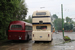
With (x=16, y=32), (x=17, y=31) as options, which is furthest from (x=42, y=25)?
(x=16, y=32)

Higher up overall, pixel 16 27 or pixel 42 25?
pixel 42 25

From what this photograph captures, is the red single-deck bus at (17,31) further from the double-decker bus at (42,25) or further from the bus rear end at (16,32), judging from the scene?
the double-decker bus at (42,25)

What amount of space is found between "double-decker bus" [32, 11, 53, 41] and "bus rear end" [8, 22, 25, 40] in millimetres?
1479

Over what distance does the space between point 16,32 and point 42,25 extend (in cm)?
340

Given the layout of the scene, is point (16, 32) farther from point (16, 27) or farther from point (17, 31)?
point (16, 27)

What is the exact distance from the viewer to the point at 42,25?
16.7 meters

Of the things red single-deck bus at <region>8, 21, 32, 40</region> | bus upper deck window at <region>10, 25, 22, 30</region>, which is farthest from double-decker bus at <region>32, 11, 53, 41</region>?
bus upper deck window at <region>10, 25, 22, 30</region>

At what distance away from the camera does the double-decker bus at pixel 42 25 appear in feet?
53.3

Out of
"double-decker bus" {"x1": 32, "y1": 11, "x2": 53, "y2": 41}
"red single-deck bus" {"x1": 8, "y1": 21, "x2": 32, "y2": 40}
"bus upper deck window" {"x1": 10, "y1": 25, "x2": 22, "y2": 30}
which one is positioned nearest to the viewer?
"double-decker bus" {"x1": 32, "y1": 11, "x2": 53, "y2": 41}

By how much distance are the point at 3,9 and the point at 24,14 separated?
35.7ft

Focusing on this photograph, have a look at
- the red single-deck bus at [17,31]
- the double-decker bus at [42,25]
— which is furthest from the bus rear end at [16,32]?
the double-decker bus at [42,25]

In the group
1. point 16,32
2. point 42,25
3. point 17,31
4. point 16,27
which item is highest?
point 42,25

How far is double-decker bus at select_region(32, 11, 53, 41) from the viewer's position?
16234 millimetres

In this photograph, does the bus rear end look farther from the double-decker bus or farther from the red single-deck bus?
the double-decker bus
